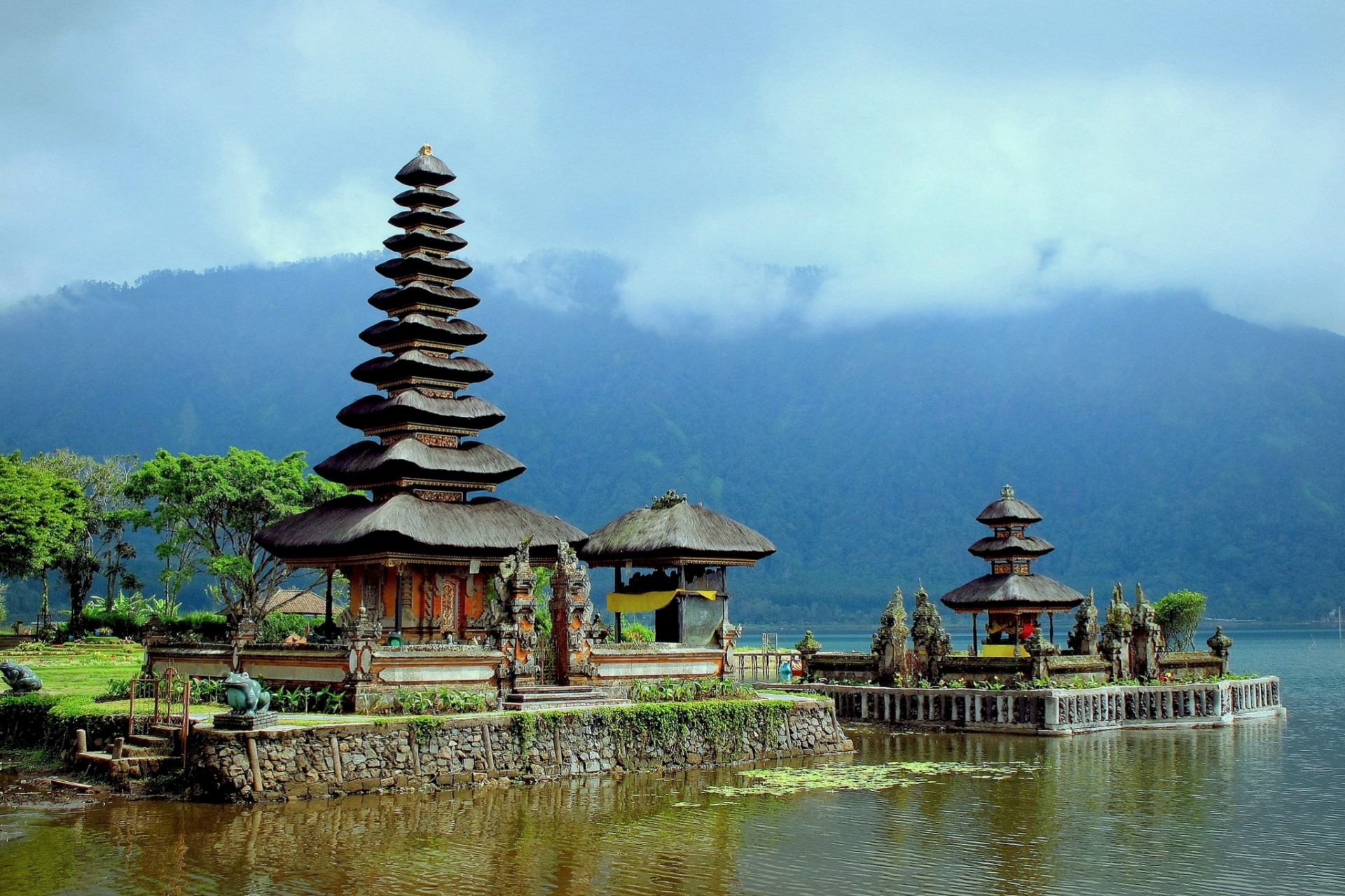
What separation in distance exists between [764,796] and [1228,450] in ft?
617

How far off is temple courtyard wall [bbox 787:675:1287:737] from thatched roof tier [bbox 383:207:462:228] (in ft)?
57.9

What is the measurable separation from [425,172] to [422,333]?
17.2ft

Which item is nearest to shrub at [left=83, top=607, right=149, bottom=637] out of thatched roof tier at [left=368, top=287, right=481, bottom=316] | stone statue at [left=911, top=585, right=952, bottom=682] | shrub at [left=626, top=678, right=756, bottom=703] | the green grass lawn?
the green grass lawn

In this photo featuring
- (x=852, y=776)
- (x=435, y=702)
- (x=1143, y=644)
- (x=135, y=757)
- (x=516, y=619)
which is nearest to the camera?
(x=135, y=757)

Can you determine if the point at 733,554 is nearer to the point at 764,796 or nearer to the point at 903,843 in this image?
the point at 764,796

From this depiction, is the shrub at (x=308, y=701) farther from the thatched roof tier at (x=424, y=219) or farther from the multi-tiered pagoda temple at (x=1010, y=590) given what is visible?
the multi-tiered pagoda temple at (x=1010, y=590)

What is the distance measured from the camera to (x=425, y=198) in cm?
Result: 3794

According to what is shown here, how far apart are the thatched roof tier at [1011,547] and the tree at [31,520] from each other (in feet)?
120

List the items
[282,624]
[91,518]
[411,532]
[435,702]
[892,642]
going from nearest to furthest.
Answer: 1. [435,702]
2. [411,532]
3. [892,642]
4. [282,624]
5. [91,518]

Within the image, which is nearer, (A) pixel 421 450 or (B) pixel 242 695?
(B) pixel 242 695

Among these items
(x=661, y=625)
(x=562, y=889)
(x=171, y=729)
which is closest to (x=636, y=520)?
(x=661, y=625)

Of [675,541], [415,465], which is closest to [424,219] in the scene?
[415,465]

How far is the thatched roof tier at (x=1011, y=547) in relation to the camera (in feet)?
146

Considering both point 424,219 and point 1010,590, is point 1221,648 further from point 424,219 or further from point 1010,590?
point 424,219
